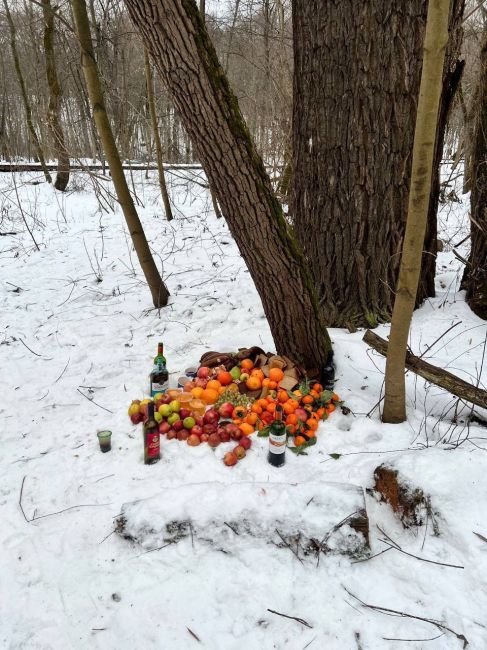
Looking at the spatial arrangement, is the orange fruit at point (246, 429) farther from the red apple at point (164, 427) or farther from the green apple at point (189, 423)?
the red apple at point (164, 427)

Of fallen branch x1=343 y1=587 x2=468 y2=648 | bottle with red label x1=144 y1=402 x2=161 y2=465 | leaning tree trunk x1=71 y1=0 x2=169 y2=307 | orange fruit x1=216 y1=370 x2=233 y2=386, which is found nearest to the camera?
fallen branch x1=343 y1=587 x2=468 y2=648

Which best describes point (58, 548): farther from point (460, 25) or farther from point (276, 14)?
point (276, 14)

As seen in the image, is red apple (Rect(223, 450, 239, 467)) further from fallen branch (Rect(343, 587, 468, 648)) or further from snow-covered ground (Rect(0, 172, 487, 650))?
fallen branch (Rect(343, 587, 468, 648))

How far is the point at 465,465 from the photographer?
7.34 ft

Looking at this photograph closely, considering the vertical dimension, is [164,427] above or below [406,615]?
above

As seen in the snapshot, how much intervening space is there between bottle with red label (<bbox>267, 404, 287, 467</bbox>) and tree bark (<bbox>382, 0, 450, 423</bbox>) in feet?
2.58

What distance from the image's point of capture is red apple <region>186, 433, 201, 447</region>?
278 cm

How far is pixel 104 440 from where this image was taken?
2.78 meters

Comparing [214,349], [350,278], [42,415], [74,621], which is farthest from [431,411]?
[42,415]

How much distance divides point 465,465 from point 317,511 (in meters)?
0.87

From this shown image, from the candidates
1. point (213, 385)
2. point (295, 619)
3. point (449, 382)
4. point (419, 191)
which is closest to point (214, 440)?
point (213, 385)

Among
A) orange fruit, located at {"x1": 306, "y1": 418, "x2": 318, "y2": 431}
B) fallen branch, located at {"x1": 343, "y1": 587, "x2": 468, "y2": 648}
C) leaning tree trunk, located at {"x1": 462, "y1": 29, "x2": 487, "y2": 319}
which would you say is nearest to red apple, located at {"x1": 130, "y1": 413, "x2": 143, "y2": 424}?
orange fruit, located at {"x1": 306, "y1": 418, "x2": 318, "y2": 431}

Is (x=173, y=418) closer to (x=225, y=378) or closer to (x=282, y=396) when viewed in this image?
(x=225, y=378)

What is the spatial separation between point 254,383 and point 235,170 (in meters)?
1.55
